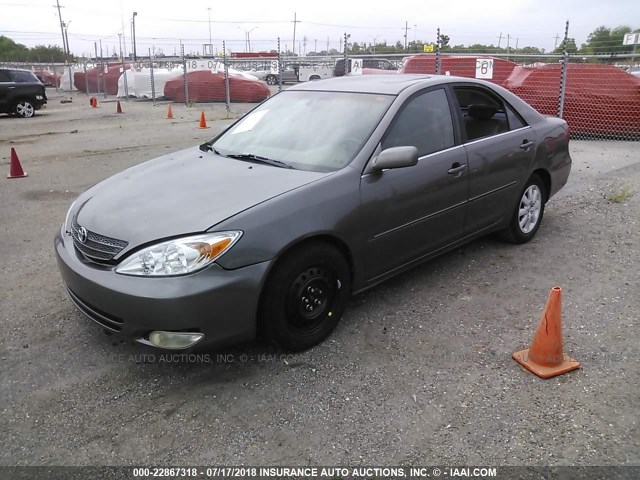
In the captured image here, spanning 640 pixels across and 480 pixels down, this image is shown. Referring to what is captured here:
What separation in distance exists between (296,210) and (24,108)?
63.1 ft

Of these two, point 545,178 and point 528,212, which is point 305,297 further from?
point 545,178

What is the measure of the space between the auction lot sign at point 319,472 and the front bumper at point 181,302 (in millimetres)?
673

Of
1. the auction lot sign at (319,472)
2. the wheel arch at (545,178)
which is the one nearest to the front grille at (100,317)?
the auction lot sign at (319,472)

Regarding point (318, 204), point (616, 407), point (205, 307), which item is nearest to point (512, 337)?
point (616, 407)

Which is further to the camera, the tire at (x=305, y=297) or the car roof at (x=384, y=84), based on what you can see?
the car roof at (x=384, y=84)

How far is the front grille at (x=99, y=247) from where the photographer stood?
2.95m

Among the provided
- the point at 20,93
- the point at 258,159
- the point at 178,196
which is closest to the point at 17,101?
the point at 20,93

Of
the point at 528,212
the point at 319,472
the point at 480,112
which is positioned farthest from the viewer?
the point at 528,212

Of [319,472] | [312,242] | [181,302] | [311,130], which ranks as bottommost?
[319,472]

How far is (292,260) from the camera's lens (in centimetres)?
303

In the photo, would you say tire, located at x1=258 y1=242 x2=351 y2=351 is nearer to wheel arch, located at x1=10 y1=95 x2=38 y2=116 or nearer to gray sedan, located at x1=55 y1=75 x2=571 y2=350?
gray sedan, located at x1=55 y1=75 x2=571 y2=350

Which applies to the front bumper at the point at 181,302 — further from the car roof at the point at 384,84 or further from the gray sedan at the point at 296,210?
the car roof at the point at 384,84

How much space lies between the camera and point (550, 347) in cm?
311

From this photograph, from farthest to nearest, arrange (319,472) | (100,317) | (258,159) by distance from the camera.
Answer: (258,159), (100,317), (319,472)
